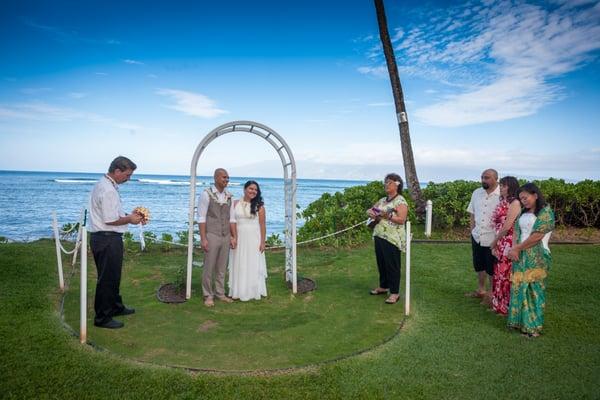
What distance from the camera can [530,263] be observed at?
5086 millimetres

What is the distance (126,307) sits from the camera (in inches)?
235

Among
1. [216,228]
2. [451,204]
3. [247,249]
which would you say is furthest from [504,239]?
[451,204]

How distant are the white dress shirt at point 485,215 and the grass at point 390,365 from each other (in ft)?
3.49

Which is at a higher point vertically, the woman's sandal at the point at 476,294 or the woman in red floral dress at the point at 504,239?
the woman in red floral dress at the point at 504,239

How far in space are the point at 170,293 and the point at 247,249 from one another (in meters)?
1.50

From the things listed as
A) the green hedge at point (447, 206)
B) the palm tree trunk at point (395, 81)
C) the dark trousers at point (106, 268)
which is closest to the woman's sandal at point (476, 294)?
the green hedge at point (447, 206)

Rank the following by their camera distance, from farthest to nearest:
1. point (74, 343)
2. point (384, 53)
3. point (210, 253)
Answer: point (384, 53) → point (210, 253) → point (74, 343)

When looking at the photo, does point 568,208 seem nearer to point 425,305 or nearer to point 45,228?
point 425,305

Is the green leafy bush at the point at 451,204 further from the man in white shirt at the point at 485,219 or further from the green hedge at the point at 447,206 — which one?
the man in white shirt at the point at 485,219

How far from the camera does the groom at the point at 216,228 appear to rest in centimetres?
618

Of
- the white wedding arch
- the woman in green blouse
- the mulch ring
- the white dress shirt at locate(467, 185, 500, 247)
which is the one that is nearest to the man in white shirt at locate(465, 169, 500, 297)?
the white dress shirt at locate(467, 185, 500, 247)

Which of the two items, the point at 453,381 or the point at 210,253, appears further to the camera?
the point at 210,253

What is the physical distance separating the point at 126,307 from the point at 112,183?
1.98 m

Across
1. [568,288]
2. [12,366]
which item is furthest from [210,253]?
[568,288]
